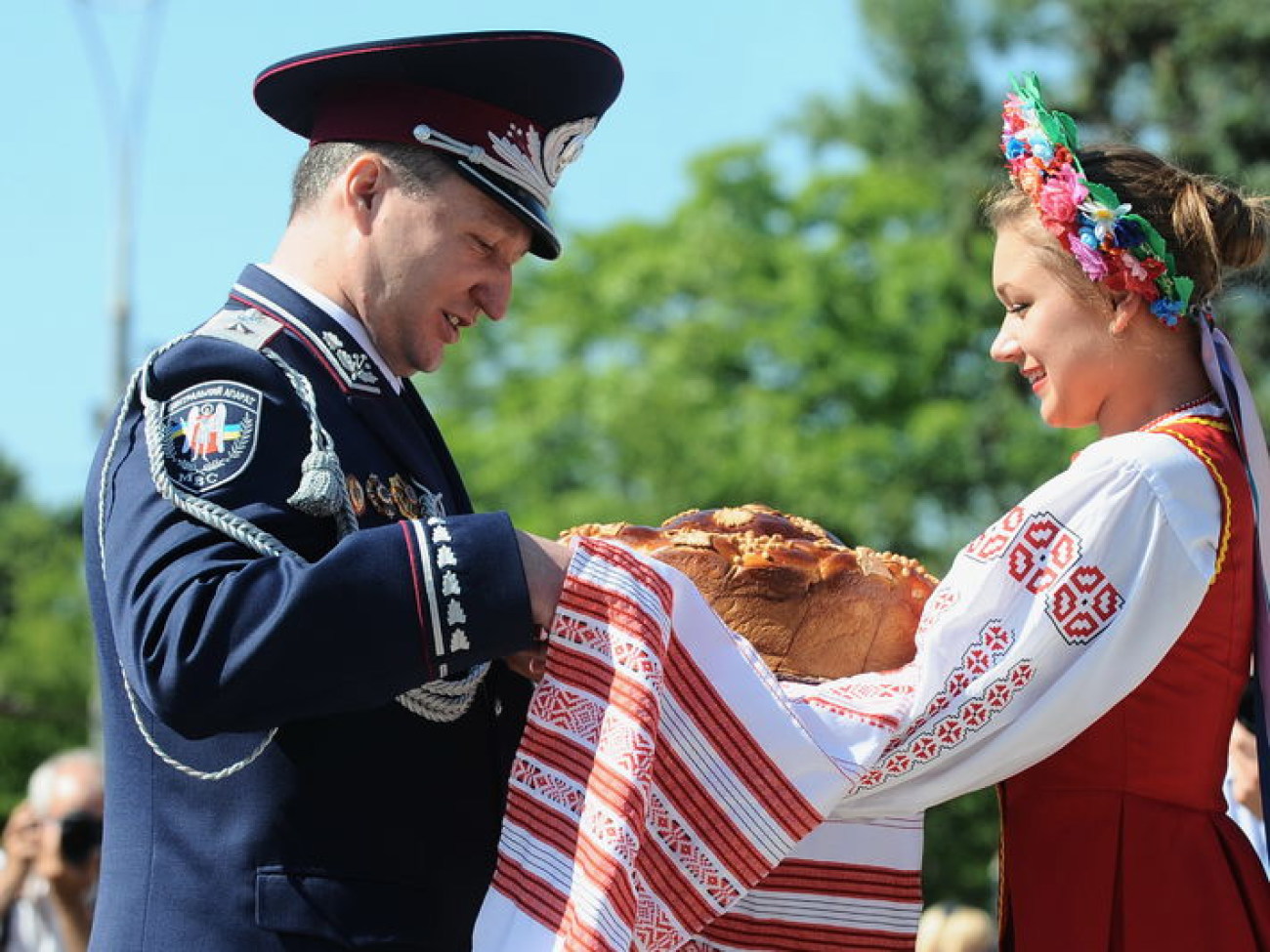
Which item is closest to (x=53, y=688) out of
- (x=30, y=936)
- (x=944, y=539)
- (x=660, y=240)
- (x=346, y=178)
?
(x=660, y=240)

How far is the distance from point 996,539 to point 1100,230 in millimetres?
583

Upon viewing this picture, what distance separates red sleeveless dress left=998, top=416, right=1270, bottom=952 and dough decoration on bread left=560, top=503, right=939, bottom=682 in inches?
13.5

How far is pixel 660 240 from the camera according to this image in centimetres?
2561

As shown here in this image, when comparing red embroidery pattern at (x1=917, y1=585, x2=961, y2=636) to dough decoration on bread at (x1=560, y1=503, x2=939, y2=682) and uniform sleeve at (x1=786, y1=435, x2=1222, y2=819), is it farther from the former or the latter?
dough decoration on bread at (x1=560, y1=503, x2=939, y2=682)

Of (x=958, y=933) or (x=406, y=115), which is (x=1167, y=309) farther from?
(x=958, y=933)

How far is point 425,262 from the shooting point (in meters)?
3.18

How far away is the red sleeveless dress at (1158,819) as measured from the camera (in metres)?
3.23

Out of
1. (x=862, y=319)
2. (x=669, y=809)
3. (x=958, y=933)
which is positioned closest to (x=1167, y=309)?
(x=669, y=809)

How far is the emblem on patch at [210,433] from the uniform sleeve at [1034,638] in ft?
3.09

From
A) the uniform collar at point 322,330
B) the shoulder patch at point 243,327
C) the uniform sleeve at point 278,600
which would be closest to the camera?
the uniform sleeve at point 278,600

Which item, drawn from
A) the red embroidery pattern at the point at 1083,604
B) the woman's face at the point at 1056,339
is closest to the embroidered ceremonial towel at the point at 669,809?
the red embroidery pattern at the point at 1083,604

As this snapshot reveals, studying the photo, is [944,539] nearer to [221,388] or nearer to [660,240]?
[660,240]

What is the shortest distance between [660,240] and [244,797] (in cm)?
2307

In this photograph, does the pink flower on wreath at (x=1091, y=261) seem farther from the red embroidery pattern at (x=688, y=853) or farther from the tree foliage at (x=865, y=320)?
the tree foliage at (x=865, y=320)
